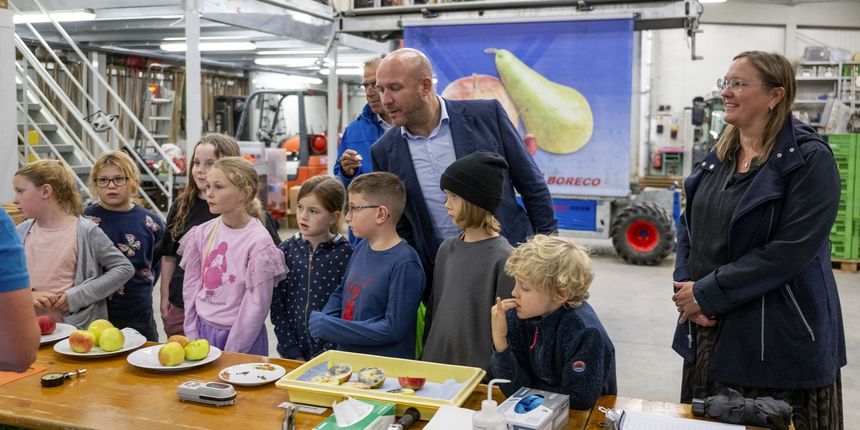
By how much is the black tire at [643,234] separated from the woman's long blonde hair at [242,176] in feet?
20.8

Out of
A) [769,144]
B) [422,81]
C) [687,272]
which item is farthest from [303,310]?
[769,144]

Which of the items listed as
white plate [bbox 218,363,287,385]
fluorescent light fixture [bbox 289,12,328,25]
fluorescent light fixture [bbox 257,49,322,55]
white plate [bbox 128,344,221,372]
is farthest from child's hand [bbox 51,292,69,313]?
fluorescent light fixture [bbox 257,49,322,55]

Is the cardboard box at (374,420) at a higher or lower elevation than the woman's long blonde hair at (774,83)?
lower

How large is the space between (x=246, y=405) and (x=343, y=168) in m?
1.53

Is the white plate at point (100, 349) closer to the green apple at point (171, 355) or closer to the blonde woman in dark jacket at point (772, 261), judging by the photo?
the green apple at point (171, 355)

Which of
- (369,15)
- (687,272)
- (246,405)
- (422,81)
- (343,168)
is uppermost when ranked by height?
(369,15)

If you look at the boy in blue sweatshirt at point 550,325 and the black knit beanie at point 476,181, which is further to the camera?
the black knit beanie at point 476,181

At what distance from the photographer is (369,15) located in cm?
846

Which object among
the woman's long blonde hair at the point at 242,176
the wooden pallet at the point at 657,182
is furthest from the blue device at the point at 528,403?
the wooden pallet at the point at 657,182

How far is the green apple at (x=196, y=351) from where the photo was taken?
239 cm

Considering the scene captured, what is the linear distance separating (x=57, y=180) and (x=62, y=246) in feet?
0.92

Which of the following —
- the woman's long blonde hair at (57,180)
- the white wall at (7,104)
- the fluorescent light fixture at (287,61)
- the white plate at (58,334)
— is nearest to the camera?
the white plate at (58,334)

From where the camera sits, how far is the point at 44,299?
3.03 meters

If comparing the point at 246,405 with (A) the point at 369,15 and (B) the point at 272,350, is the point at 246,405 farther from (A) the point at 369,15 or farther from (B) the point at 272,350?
(A) the point at 369,15
